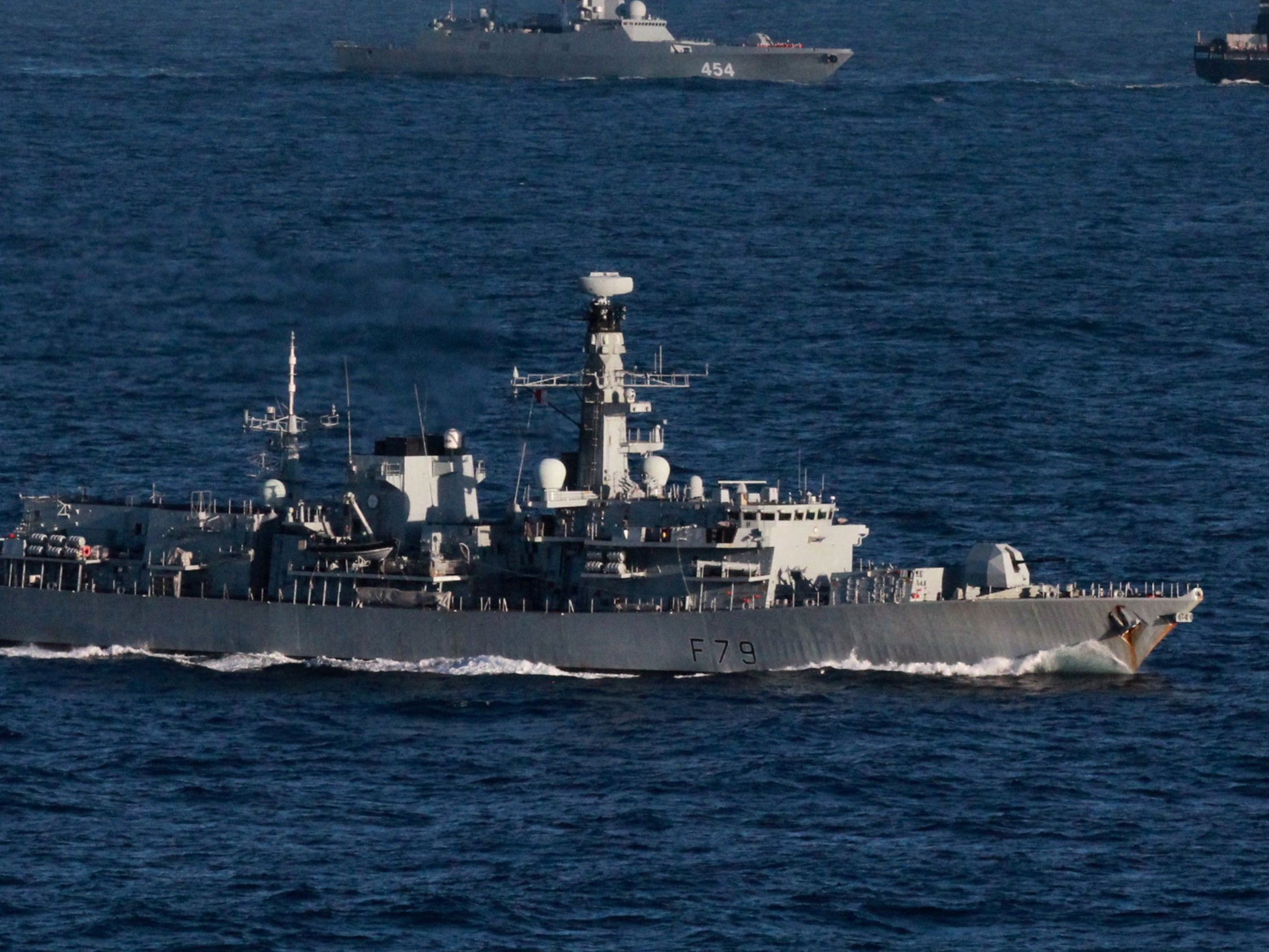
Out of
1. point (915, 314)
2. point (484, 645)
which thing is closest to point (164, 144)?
point (915, 314)

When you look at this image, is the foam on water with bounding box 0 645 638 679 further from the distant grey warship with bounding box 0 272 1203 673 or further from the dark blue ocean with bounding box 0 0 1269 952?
the dark blue ocean with bounding box 0 0 1269 952

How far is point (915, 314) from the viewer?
445ft

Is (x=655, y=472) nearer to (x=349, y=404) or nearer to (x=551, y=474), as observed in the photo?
(x=551, y=474)

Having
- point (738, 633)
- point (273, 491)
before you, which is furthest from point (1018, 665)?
point (273, 491)

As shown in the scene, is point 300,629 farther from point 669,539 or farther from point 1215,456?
point 1215,456

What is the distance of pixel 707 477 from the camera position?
102750mm

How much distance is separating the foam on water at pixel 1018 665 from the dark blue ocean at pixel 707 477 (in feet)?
1.21

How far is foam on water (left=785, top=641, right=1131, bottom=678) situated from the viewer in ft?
267

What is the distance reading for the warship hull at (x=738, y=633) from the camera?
266ft

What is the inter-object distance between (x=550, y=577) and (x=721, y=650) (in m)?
6.57

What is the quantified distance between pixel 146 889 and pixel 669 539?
77.9ft

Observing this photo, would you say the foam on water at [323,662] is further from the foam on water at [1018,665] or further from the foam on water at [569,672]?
the foam on water at [1018,665]

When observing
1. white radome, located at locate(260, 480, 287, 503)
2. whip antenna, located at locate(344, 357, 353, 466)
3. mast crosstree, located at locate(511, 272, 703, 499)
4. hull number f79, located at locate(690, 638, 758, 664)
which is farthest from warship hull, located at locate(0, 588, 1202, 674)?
whip antenna, located at locate(344, 357, 353, 466)

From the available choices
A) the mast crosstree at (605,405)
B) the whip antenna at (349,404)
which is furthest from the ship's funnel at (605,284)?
the whip antenna at (349,404)
